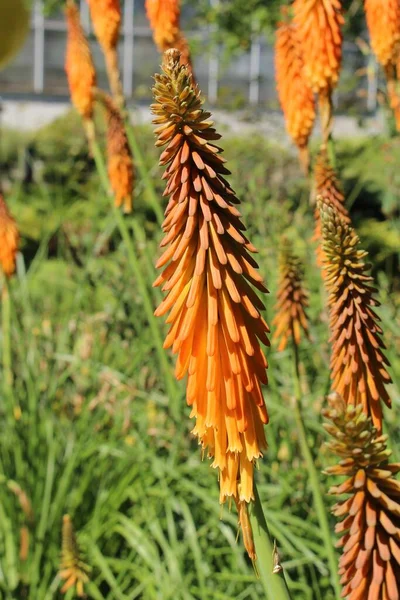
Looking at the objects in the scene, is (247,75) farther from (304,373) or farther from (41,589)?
(41,589)

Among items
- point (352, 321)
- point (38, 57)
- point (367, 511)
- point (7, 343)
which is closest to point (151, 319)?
point (7, 343)

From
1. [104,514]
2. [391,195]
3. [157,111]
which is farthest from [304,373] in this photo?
[157,111]

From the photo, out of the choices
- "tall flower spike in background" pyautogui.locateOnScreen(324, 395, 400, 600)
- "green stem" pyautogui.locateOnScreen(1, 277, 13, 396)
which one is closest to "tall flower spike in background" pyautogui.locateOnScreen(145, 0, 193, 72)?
"green stem" pyautogui.locateOnScreen(1, 277, 13, 396)

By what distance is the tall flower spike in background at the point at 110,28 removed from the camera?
3.66 m

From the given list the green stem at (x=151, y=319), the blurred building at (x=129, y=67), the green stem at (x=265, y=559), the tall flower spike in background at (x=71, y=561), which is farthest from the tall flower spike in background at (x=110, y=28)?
the blurred building at (x=129, y=67)

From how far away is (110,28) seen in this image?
3.72m

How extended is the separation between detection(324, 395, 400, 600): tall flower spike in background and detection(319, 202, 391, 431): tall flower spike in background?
38 centimetres

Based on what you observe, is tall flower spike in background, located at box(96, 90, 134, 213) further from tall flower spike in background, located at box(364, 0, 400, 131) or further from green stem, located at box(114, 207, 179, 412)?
tall flower spike in background, located at box(364, 0, 400, 131)

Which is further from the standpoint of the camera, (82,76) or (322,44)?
(82,76)

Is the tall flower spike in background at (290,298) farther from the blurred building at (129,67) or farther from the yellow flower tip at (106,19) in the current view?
the blurred building at (129,67)

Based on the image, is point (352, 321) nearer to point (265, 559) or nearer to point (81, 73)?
point (265, 559)

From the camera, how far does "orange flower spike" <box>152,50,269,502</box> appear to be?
124cm

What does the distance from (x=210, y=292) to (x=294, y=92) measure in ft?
7.19

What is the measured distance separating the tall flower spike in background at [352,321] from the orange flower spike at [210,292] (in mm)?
188
